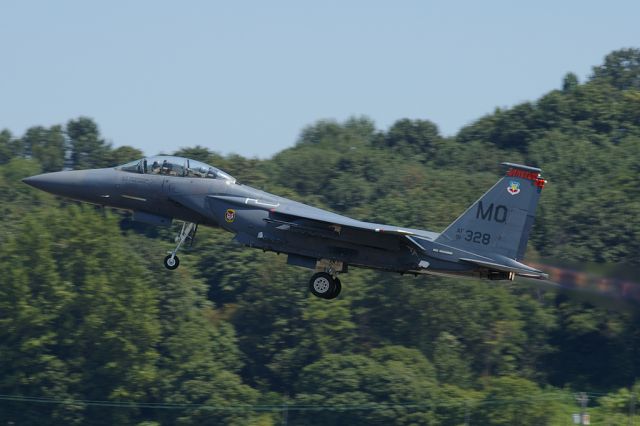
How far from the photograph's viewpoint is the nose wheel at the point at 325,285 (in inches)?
1067

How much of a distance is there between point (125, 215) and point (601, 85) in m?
49.9

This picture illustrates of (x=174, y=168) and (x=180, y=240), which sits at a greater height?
(x=174, y=168)

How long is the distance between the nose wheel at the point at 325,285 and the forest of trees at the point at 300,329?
22.9m

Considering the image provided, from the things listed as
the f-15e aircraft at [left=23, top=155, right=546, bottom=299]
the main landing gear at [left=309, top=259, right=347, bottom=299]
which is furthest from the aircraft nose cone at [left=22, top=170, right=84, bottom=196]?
the main landing gear at [left=309, top=259, right=347, bottom=299]

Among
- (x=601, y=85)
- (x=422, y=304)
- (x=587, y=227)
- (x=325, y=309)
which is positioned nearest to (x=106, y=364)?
(x=325, y=309)

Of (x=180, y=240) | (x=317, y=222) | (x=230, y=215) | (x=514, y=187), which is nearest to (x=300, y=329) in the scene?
(x=180, y=240)

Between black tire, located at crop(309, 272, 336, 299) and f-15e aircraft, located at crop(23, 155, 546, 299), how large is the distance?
0.02m

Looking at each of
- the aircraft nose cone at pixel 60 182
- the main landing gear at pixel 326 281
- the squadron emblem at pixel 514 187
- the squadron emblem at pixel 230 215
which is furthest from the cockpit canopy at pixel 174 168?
the squadron emblem at pixel 514 187

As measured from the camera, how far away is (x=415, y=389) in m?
55.2

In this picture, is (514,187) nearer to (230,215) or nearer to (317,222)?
(317,222)

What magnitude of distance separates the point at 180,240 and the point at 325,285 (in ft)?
11.9

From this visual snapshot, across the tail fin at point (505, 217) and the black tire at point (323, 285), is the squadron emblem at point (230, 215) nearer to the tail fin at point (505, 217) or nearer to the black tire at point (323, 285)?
the black tire at point (323, 285)

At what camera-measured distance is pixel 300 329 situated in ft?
209

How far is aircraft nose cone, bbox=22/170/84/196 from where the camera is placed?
27.9 m
